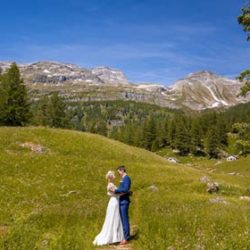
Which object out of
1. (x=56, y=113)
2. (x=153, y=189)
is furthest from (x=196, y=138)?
(x=153, y=189)

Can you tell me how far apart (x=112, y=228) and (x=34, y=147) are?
2714 centimetres

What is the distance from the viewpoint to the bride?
17.4 meters

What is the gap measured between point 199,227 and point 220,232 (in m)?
1.20

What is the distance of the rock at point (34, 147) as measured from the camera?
42.8 m

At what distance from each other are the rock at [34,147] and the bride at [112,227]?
25.8 m

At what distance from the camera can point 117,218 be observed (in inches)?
713

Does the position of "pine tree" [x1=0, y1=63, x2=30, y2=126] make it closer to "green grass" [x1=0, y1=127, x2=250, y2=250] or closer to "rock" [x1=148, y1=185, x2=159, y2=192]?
"green grass" [x1=0, y1=127, x2=250, y2=250]

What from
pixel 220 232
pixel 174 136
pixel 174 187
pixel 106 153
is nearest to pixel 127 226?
pixel 220 232

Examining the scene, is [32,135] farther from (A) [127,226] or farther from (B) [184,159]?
(B) [184,159]

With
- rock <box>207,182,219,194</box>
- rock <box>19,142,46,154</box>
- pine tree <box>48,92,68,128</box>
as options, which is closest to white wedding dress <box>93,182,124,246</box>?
rock <box>207,182,219,194</box>

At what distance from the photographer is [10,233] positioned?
1072 centimetres

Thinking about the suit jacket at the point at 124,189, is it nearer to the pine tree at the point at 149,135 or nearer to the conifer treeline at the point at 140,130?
the conifer treeline at the point at 140,130

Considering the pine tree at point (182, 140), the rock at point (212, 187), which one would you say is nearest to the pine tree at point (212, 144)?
the pine tree at point (182, 140)

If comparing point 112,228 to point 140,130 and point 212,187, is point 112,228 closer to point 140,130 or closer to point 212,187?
point 212,187
